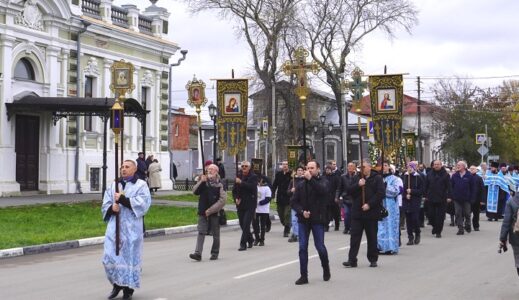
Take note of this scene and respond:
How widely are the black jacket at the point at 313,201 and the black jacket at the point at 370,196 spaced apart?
6.43 feet

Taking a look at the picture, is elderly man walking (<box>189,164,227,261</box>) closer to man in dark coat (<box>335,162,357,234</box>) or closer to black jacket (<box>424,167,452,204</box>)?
man in dark coat (<box>335,162,357,234</box>)

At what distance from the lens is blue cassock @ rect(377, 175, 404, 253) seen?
15125mm

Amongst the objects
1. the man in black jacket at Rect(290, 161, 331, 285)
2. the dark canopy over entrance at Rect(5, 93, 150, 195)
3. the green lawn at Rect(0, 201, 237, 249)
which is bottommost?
the green lawn at Rect(0, 201, 237, 249)

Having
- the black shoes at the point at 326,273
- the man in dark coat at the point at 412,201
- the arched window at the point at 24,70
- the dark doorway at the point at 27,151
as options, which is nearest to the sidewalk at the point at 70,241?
the dark doorway at the point at 27,151

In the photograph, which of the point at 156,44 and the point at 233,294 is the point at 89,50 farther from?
the point at 233,294

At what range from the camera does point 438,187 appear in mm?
19359

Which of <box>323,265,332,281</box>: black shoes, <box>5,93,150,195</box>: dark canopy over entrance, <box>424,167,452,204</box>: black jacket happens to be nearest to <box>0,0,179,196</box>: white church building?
<box>5,93,150,195</box>: dark canopy over entrance

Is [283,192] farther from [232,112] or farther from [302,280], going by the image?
[302,280]

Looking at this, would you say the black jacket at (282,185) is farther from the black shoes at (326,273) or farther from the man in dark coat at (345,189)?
the black shoes at (326,273)

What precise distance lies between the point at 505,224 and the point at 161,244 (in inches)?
367

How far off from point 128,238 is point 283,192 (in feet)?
31.0

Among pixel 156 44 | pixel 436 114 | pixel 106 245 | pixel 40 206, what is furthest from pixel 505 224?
pixel 436 114

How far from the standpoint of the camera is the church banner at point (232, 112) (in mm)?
20297

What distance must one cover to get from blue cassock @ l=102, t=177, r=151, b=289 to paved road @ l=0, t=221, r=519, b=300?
0.57m
